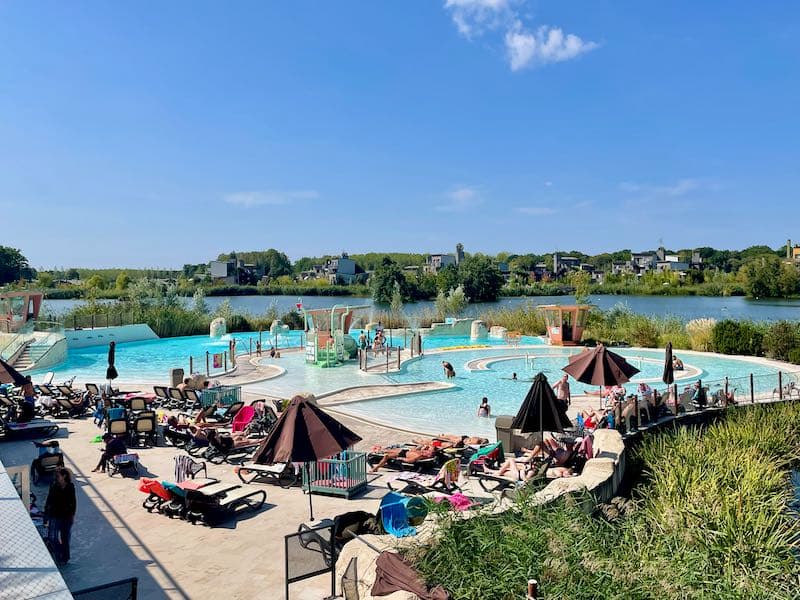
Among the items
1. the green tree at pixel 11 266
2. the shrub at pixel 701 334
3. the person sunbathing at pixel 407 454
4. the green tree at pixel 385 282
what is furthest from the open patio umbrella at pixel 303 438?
the green tree at pixel 11 266

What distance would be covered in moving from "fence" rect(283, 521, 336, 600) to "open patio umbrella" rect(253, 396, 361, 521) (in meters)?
1.24

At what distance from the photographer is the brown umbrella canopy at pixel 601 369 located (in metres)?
12.9

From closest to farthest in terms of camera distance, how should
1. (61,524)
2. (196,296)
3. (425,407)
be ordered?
(61,524), (425,407), (196,296)

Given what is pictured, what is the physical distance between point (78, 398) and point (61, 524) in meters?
9.92

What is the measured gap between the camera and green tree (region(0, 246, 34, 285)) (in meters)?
104

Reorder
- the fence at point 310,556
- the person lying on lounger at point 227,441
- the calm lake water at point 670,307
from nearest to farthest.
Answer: the fence at point 310,556 → the person lying on lounger at point 227,441 → the calm lake water at point 670,307

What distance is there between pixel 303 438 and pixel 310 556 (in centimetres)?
171

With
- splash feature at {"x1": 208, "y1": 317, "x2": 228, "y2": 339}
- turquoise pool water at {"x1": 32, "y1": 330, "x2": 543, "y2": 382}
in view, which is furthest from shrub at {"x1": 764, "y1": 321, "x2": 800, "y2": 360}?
splash feature at {"x1": 208, "y1": 317, "x2": 228, "y2": 339}

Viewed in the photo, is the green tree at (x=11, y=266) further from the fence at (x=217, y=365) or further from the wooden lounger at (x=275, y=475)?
Answer: the wooden lounger at (x=275, y=475)

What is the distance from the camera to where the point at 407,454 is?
10.7 meters

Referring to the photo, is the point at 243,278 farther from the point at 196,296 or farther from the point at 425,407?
the point at 425,407

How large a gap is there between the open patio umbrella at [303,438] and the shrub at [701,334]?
23882 mm

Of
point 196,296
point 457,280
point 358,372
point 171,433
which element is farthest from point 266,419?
point 457,280

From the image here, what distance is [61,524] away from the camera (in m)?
6.99
